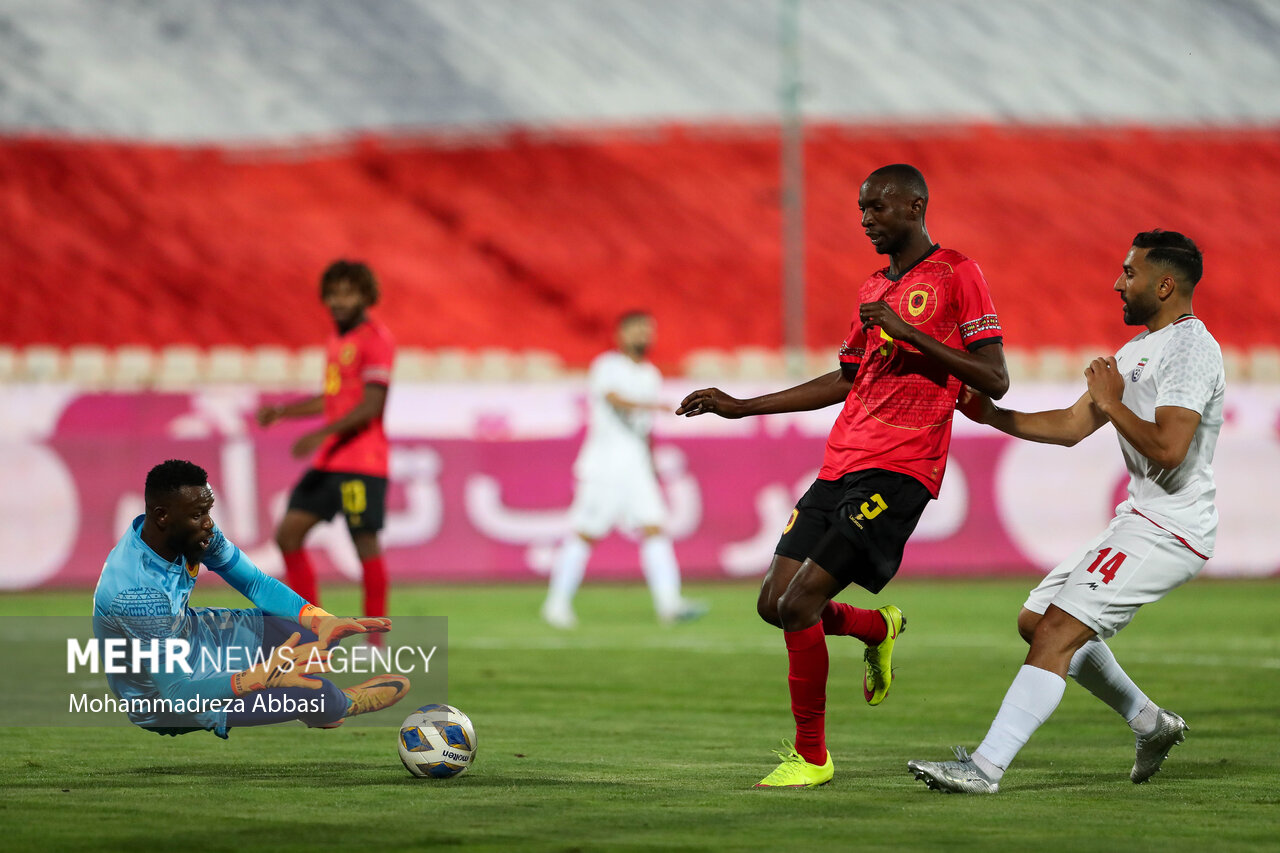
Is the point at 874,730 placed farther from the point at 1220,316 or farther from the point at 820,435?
the point at 1220,316

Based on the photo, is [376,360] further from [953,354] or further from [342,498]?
[953,354]

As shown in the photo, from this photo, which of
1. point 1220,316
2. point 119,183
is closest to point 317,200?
point 119,183

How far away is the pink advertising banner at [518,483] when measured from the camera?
16.1m

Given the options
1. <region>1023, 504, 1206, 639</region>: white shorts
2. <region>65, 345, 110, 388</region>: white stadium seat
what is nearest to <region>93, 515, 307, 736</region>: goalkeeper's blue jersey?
<region>1023, 504, 1206, 639</region>: white shorts

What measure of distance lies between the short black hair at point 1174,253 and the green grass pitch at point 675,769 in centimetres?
188

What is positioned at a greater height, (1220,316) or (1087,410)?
(1220,316)

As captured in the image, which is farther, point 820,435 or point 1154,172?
point 1154,172

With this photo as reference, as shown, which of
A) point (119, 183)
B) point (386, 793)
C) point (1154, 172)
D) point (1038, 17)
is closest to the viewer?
point (386, 793)

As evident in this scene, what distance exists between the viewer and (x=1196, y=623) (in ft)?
44.0

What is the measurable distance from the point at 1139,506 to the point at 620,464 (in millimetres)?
7815

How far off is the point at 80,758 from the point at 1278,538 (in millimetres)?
14199

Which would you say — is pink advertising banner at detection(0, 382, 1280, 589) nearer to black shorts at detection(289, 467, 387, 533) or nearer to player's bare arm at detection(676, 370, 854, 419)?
black shorts at detection(289, 467, 387, 533)

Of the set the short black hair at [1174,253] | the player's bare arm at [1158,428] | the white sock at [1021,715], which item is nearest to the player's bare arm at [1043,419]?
the player's bare arm at [1158,428]

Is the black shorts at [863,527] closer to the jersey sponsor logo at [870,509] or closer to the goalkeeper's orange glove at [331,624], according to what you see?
the jersey sponsor logo at [870,509]
